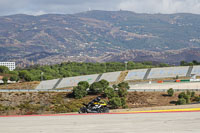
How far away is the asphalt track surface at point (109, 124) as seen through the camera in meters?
23.0

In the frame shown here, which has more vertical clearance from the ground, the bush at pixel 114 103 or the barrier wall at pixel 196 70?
the bush at pixel 114 103

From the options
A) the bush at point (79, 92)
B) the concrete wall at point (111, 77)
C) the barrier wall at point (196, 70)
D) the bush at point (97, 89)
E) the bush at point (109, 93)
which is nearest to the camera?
the bush at point (109, 93)

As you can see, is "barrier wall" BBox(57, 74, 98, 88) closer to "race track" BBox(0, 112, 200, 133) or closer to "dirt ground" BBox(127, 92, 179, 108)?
"dirt ground" BBox(127, 92, 179, 108)

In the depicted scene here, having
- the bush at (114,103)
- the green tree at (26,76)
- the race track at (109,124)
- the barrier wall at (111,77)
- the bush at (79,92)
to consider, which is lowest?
the green tree at (26,76)

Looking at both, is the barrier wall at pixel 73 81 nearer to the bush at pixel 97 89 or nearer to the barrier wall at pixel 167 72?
the barrier wall at pixel 167 72

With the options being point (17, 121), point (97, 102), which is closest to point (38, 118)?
point (17, 121)

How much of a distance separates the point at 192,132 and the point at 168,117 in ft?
18.8

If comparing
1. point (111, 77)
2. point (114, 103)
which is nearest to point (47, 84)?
point (111, 77)

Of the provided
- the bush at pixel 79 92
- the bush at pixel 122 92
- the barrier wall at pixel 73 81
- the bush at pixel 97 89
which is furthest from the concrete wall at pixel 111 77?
the bush at pixel 122 92

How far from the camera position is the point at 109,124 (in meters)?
25.1

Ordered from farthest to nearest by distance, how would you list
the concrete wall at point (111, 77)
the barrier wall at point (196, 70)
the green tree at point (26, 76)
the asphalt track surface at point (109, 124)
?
the green tree at point (26, 76), the concrete wall at point (111, 77), the barrier wall at point (196, 70), the asphalt track surface at point (109, 124)

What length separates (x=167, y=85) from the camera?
103 metres

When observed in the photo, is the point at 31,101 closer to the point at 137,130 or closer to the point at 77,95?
the point at 77,95

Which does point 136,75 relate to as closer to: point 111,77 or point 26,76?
point 111,77
